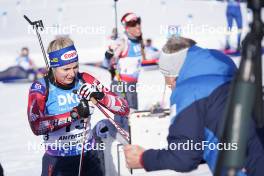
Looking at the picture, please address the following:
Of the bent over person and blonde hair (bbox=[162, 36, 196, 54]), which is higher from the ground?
blonde hair (bbox=[162, 36, 196, 54])

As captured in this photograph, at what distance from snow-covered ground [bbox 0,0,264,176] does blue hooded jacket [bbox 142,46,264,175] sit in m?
6.11

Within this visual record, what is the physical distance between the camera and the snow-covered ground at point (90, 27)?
1081 cm

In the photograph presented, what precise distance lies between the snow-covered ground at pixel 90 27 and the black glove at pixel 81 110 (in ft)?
15.1

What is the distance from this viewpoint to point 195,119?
101 inches

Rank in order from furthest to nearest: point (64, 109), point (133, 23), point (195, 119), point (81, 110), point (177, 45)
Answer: point (133, 23) → point (64, 109) → point (81, 110) → point (177, 45) → point (195, 119)

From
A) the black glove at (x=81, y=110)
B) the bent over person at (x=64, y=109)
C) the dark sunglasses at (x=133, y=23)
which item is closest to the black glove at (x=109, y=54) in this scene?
the dark sunglasses at (x=133, y=23)

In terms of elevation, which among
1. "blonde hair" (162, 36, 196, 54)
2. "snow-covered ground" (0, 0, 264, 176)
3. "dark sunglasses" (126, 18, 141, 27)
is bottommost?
"snow-covered ground" (0, 0, 264, 176)

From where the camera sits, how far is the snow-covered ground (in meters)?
10.8

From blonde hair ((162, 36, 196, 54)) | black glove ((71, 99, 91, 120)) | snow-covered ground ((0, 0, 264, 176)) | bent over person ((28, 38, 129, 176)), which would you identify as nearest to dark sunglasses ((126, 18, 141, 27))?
snow-covered ground ((0, 0, 264, 176))

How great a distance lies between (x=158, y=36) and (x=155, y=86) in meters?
7.29

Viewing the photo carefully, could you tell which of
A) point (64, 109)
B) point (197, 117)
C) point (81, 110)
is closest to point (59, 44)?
point (64, 109)

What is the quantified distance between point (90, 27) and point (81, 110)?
1570 centimetres

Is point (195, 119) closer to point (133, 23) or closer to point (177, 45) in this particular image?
point (177, 45)

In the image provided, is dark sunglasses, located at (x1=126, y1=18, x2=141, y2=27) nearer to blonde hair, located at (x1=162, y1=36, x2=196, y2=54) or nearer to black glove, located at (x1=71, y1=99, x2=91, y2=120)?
black glove, located at (x1=71, y1=99, x2=91, y2=120)
